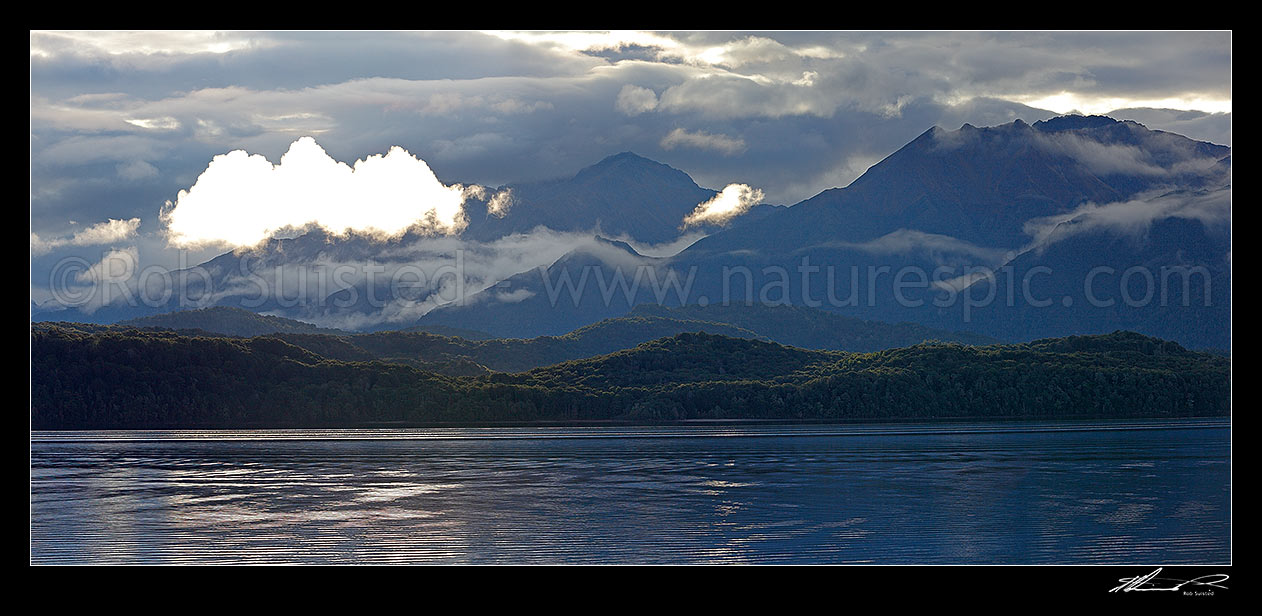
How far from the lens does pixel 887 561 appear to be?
4381 cm

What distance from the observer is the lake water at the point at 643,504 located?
46688 mm

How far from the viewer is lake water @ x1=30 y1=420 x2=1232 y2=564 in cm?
4669
